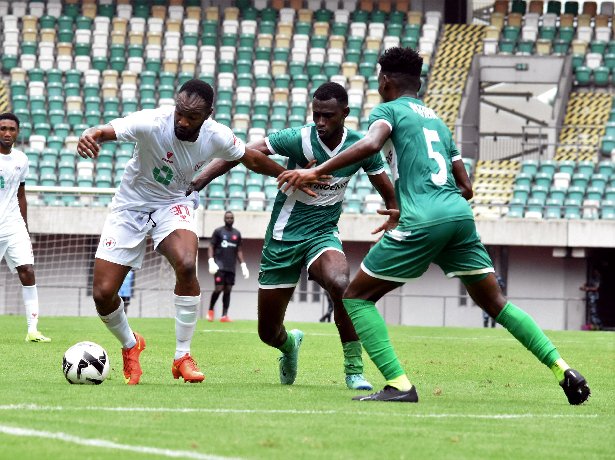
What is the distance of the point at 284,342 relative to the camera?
10086 mm

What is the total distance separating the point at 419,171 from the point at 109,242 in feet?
8.57

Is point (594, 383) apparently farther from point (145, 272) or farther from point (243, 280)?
point (243, 280)

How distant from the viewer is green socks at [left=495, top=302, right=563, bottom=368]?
8.56 m

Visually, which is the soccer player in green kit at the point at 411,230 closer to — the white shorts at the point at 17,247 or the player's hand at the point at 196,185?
the player's hand at the point at 196,185

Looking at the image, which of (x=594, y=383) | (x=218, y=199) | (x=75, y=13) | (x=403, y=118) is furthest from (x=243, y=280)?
(x=403, y=118)

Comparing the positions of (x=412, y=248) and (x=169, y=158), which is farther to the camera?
(x=169, y=158)

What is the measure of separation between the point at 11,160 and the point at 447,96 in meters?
24.7

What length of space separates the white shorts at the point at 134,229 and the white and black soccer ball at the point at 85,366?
2.39 ft

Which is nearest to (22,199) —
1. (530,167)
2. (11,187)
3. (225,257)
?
(11,187)

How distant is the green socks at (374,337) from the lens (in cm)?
833

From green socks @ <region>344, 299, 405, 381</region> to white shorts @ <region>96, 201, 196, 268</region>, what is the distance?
1.81 m

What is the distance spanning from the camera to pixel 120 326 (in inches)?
392

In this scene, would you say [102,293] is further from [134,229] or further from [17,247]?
[17,247]

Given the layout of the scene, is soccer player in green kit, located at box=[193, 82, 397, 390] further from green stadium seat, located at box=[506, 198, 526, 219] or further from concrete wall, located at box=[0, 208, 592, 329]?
green stadium seat, located at box=[506, 198, 526, 219]
